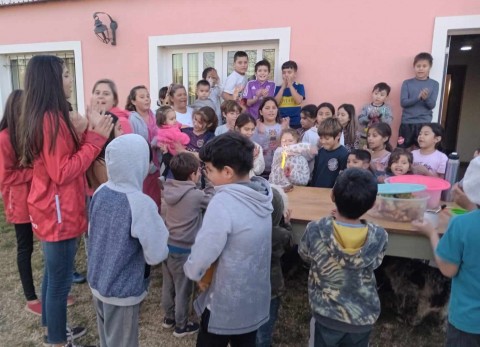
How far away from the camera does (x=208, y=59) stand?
5.88 meters

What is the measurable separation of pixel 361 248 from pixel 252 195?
533 millimetres

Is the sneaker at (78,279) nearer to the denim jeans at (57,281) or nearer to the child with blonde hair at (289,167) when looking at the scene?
the denim jeans at (57,281)

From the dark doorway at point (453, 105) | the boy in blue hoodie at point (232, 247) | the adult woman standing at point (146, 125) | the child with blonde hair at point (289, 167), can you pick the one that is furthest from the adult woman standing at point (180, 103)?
the dark doorway at point (453, 105)

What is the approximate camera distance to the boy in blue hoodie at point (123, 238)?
5.52 ft

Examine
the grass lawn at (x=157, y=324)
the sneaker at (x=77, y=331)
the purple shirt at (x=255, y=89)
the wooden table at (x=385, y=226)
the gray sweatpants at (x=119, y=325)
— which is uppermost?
the purple shirt at (x=255, y=89)

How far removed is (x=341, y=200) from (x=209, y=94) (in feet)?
12.4

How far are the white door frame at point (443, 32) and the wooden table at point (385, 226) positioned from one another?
8.32 feet

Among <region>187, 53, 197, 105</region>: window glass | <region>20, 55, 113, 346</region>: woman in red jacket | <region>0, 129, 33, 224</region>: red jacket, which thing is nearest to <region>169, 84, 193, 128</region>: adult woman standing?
<region>187, 53, 197, 105</region>: window glass

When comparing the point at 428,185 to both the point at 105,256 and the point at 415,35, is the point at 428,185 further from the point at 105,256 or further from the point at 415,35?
the point at 415,35

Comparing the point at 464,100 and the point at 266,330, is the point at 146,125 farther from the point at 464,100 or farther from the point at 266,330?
the point at 464,100

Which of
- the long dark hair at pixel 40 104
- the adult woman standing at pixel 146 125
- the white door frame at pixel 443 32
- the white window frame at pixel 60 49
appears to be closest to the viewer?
the long dark hair at pixel 40 104

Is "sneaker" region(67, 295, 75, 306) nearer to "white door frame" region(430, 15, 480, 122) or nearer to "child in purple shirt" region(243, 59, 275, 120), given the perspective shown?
"child in purple shirt" region(243, 59, 275, 120)

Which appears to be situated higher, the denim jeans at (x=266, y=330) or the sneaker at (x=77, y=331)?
the denim jeans at (x=266, y=330)

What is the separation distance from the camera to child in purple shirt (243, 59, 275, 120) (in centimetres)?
468
